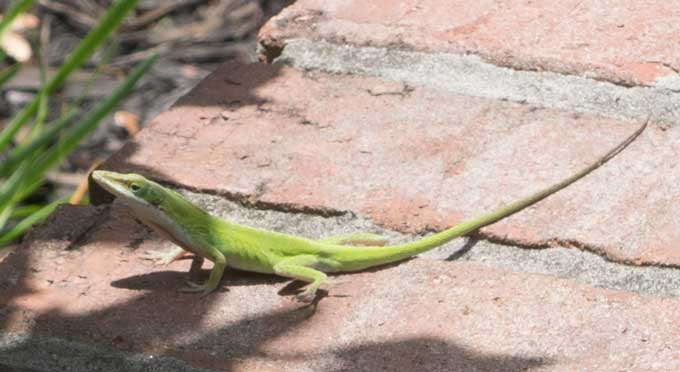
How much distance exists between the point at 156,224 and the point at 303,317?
1.47ft

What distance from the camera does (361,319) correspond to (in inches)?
67.3

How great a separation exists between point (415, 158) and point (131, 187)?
51 cm

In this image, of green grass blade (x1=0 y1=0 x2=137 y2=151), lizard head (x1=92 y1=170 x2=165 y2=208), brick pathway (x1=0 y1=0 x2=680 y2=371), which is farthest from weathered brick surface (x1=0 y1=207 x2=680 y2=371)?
green grass blade (x1=0 y1=0 x2=137 y2=151)

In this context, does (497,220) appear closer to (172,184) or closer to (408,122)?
(408,122)

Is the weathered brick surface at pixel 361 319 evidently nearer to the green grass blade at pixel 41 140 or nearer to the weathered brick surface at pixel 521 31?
the green grass blade at pixel 41 140

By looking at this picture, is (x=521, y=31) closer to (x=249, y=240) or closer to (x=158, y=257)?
(x=249, y=240)

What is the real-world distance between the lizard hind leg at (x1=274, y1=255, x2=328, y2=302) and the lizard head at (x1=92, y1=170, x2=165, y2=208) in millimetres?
245

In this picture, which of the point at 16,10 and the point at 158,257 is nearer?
the point at 158,257

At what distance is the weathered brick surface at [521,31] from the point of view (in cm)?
229

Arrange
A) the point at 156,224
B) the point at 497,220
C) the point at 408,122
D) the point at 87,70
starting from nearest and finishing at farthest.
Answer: the point at 497,220, the point at 156,224, the point at 408,122, the point at 87,70

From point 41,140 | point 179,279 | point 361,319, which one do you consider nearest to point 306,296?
point 361,319

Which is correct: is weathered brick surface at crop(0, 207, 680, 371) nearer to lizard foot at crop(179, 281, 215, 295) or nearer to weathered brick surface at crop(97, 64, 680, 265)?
lizard foot at crop(179, 281, 215, 295)

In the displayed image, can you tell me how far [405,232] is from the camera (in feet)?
6.45

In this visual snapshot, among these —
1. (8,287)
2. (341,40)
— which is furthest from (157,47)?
(8,287)
